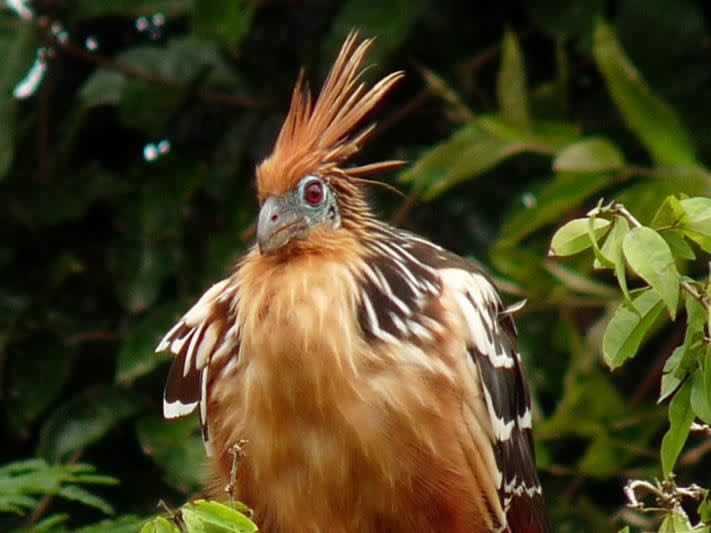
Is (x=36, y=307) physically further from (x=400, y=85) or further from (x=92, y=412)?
(x=400, y=85)

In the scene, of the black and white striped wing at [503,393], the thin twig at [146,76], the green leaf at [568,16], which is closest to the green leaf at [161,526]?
the black and white striped wing at [503,393]

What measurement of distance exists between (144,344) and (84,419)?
0.31m

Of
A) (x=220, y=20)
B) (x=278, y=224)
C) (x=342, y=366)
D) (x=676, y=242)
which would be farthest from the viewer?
(x=220, y=20)

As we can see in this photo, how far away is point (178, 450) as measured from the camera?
14.5ft

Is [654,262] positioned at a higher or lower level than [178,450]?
higher

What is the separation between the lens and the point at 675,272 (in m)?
2.03

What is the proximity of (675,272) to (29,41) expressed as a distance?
10.3 feet

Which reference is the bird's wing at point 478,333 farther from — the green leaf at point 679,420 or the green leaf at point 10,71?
the green leaf at point 10,71

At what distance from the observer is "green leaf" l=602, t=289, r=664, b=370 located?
2.13 meters

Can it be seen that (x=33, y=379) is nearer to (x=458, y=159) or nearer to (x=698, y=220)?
(x=458, y=159)

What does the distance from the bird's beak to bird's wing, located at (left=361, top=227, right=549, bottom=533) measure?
188mm

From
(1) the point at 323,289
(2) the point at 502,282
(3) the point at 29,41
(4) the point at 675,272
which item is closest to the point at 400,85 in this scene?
(2) the point at 502,282

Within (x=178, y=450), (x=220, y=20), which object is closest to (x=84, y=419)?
(x=178, y=450)

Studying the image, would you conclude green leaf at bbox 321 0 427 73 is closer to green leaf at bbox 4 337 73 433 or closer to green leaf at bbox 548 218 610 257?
green leaf at bbox 4 337 73 433
